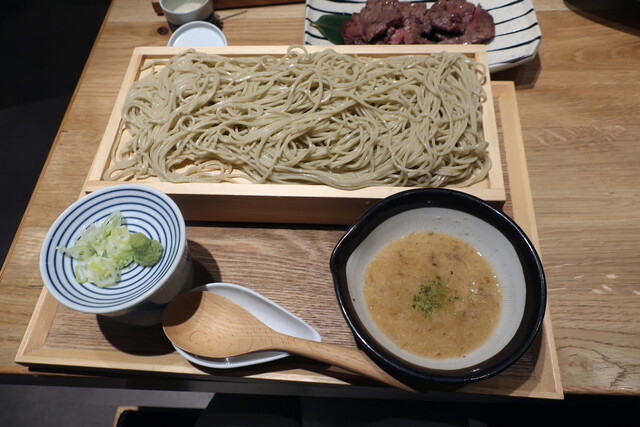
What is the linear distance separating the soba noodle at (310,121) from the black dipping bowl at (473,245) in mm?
245

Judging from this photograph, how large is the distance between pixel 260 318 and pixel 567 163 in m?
1.57

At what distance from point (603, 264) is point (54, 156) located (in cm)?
253

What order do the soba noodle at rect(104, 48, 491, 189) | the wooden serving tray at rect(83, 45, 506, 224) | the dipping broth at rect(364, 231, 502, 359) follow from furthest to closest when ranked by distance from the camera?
the soba noodle at rect(104, 48, 491, 189), the wooden serving tray at rect(83, 45, 506, 224), the dipping broth at rect(364, 231, 502, 359)

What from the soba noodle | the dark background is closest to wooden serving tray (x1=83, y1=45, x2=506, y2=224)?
the soba noodle

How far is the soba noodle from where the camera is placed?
160 cm

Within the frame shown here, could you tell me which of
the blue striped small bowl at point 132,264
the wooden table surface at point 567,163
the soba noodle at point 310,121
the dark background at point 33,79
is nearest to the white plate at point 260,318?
the blue striped small bowl at point 132,264

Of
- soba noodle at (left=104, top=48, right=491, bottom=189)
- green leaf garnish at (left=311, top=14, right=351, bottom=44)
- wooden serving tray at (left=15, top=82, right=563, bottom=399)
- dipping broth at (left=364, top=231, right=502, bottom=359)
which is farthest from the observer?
green leaf garnish at (left=311, top=14, right=351, bottom=44)

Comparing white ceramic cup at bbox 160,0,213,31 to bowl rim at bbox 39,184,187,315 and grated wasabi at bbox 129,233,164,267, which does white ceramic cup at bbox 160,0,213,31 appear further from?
grated wasabi at bbox 129,233,164,267

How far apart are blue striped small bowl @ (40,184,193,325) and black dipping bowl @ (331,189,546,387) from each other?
0.52 meters

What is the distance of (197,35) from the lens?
2316 mm

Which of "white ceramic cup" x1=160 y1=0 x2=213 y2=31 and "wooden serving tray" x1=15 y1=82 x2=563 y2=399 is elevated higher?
"white ceramic cup" x1=160 y1=0 x2=213 y2=31

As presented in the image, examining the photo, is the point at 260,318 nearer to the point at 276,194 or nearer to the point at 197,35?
the point at 276,194

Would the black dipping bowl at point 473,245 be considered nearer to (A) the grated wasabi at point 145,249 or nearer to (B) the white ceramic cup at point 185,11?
(A) the grated wasabi at point 145,249

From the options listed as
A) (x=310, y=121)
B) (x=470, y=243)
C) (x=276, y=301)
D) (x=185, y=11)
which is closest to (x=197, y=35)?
(x=185, y=11)
